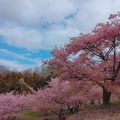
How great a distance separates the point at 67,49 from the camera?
17.4 meters

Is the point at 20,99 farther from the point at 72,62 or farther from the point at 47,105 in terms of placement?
the point at 72,62

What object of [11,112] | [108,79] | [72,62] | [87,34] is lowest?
[11,112]

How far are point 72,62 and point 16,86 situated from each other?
28992 mm

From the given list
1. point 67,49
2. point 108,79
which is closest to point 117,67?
point 108,79

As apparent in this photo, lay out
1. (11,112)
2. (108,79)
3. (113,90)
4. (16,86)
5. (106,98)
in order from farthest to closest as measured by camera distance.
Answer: (16,86)
(11,112)
(106,98)
(108,79)
(113,90)

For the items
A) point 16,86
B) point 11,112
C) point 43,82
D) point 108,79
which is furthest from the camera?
point 43,82

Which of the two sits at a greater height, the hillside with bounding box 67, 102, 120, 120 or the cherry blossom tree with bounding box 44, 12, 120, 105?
the cherry blossom tree with bounding box 44, 12, 120, 105

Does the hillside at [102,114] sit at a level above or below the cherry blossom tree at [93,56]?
below

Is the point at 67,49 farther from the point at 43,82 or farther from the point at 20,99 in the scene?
the point at 43,82

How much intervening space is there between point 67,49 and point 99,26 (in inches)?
113

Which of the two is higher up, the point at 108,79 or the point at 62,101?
the point at 108,79

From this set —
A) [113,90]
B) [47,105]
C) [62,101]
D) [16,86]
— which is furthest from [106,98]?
[16,86]

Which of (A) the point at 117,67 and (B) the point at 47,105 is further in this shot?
(B) the point at 47,105

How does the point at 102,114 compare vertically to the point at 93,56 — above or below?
below
